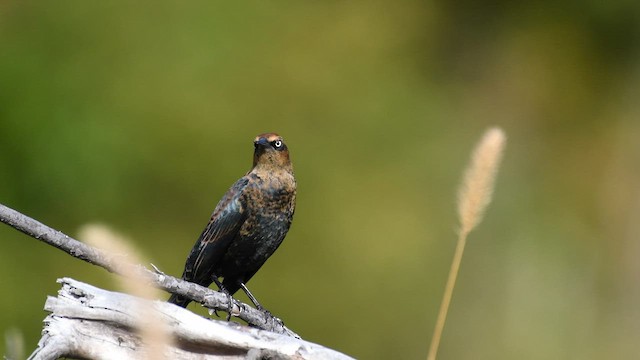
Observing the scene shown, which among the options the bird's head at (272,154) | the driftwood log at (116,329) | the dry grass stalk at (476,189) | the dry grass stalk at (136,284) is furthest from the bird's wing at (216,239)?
the dry grass stalk at (136,284)

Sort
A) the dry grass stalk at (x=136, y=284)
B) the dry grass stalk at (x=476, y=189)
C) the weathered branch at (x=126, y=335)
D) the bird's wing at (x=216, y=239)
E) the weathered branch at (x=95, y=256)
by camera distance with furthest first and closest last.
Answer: the bird's wing at (x=216, y=239) → the weathered branch at (x=126, y=335) → the weathered branch at (x=95, y=256) → the dry grass stalk at (x=476, y=189) → the dry grass stalk at (x=136, y=284)

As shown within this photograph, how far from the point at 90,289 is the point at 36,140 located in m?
3.85

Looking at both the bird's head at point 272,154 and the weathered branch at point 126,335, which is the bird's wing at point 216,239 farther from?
the weathered branch at point 126,335

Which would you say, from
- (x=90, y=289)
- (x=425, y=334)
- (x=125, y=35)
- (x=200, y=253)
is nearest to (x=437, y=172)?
(x=425, y=334)

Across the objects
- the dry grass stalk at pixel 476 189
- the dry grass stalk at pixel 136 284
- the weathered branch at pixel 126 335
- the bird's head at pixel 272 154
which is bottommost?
the dry grass stalk at pixel 136 284

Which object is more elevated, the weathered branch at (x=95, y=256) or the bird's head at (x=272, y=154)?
the bird's head at (x=272, y=154)

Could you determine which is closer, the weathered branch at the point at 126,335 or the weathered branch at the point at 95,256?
the weathered branch at the point at 95,256

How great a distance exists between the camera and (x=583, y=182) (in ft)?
23.1

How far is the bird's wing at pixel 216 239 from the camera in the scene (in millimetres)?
3494

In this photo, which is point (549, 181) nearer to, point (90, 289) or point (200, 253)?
point (200, 253)

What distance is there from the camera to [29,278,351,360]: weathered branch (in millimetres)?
2314

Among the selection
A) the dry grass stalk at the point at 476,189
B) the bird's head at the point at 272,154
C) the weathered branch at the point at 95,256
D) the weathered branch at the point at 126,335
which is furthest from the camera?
the bird's head at the point at 272,154

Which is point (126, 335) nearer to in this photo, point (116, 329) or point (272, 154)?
point (116, 329)

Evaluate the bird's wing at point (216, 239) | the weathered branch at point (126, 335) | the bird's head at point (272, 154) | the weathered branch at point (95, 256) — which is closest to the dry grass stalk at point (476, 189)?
the weathered branch at point (126, 335)
